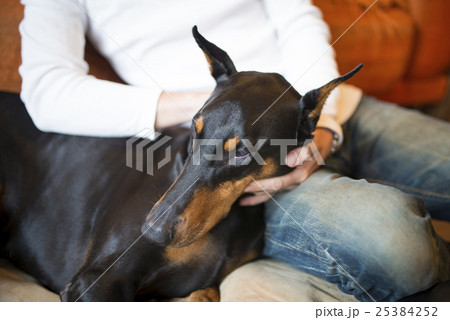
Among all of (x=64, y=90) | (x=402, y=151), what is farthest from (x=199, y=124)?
(x=402, y=151)

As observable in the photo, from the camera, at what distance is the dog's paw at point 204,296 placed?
38.3 inches

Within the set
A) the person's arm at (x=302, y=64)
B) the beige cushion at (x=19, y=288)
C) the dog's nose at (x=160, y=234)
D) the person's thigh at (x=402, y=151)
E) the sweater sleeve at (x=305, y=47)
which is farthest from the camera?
the person's thigh at (x=402, y=151)

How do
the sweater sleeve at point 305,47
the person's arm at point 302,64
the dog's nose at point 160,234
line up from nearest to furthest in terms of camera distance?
the dog's nose at point 160,234, the person's arm at point 302,64, the sweater sleeve at point 305,47

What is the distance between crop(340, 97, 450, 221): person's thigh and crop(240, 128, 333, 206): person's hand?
8.6 inches

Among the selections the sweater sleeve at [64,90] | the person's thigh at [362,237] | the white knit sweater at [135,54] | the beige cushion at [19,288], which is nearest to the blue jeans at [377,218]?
the person's thigh at [362,237]

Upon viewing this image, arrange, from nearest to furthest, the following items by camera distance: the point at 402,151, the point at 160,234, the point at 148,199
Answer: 1. the point at 160,234
2. the point at 148,199
3. the point at 402,151

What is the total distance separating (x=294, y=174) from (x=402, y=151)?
55 cm

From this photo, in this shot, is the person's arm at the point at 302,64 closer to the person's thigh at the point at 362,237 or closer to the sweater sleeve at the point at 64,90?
the person's thigh at the point at 362,237

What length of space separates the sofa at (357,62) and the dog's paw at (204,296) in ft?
0.08

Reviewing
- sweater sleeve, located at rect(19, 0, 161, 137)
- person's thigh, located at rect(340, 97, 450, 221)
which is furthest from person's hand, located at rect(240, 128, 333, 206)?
sweater sleeve, located at rect(19, 0, 161, 137)

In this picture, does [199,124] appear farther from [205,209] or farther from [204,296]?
[204,296]

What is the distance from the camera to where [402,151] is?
52.4 inches
